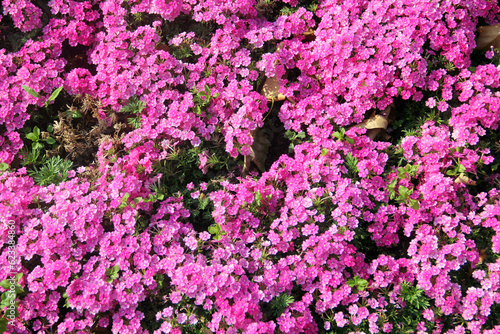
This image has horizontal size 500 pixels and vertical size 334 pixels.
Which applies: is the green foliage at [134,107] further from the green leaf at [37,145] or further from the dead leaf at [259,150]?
the dead leaf at [259,150]

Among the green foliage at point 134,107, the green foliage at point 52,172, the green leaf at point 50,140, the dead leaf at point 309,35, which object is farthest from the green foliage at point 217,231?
the dead leaf at point 309,35

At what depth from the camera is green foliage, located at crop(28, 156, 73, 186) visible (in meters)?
4.49

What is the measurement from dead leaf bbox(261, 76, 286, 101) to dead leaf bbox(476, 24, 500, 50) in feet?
7.98

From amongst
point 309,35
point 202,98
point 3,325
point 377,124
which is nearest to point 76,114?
point 202,98

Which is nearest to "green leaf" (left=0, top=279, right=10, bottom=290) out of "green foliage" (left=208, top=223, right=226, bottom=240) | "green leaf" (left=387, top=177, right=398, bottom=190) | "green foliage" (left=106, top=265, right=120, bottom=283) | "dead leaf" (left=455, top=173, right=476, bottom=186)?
"green foliage" (left=106, top=265, right=120, bottom=283)

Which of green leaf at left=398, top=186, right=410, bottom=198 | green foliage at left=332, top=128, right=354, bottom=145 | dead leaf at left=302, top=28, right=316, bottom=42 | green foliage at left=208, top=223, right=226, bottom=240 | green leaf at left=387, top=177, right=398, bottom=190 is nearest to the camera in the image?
green foliage at left=208, top=223, right=226, bottom=240

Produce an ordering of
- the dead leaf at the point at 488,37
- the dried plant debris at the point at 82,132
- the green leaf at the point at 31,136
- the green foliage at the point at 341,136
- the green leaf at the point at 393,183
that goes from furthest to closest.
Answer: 1. the dead leaf at the point at 488,37
2. the dried plant debris at the point at 82,132
3. the green leaf at the point at 31,136
4. the green foliage at the point at 341,136
5. the green leaf at the point at 393,183

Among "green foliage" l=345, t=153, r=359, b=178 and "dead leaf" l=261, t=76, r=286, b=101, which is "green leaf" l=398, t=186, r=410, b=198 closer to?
"green foliage" l=345, t=153, r=359, b=178

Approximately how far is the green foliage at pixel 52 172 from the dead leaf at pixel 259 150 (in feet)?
6.09

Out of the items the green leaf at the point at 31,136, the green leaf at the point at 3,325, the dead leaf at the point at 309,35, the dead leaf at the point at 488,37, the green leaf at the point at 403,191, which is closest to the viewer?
the green leaf at the point at 3,325

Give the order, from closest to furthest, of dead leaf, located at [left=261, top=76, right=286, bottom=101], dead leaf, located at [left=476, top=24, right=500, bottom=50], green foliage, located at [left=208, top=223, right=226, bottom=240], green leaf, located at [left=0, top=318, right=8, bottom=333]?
green leaf, located at [left=0, top=318, right=8, bottom=333]
green foliage, located at [left=208, top=223, right=226, bottom=240]
dead leaf, located at [left=261, top=76, right=286, bottom=101]
dead leaf, located at [left=476, top=24, right=500, bottom=50]

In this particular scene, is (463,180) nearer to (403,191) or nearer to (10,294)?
(403,191)

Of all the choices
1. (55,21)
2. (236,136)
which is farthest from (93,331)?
(55,21)

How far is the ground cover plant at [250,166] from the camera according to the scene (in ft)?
13.0
